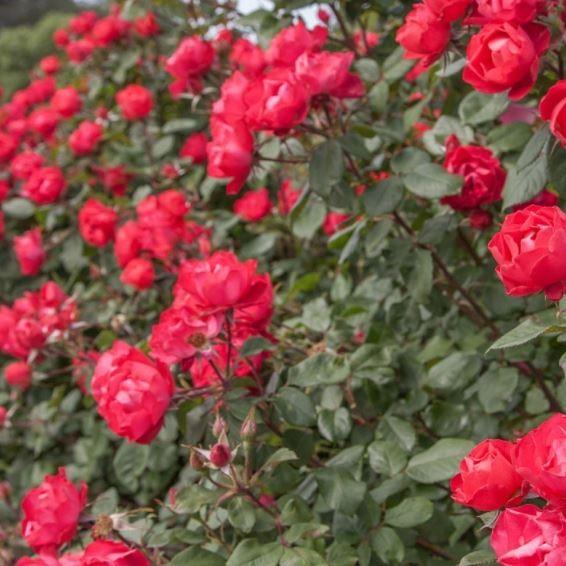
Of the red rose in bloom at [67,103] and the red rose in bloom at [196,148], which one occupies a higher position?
the red rose in bloom at [67,103]

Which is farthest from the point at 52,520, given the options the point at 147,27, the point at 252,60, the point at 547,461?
the point at 147,27

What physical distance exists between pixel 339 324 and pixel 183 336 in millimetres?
459

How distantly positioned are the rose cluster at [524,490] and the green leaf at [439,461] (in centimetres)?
43

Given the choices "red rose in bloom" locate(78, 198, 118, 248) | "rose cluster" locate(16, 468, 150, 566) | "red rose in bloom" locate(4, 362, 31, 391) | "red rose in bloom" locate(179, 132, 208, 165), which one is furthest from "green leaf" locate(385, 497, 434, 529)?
"red rose in bloom" locate(179, 132, 208, 165)

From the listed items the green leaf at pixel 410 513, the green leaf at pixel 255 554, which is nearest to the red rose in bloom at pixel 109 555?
the green leaf at pixel 255 554

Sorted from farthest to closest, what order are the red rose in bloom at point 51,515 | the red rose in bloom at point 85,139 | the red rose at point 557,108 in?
1. the red rose in bloom at point 85,139
2. the red rose in bloom at point 51,515
3. the red rose at point 557,108

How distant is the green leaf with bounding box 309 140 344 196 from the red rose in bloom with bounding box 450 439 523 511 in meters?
0.65

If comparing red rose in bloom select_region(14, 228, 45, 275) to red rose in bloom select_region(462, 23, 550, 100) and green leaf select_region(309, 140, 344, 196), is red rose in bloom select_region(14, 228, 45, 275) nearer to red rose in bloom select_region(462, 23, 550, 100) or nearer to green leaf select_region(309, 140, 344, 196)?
green leaf select_region(309, 140, 344, 196)

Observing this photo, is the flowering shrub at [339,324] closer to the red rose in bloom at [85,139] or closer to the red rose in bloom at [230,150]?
the red rose in bloom at [230,150]

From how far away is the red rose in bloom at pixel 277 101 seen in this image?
1.28 meters

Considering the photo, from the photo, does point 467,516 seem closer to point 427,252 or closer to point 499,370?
point 499,370

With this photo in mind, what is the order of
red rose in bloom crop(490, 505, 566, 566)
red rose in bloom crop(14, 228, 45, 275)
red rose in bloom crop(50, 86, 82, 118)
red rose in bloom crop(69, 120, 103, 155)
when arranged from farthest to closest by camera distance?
red rose in bloom crop(50, 86, 82, 118) < red rose in bloom crop(69, 120, 103, 155) < red rose in bloom crop(14, 228, 45, 275) < red rose in bloom crop(490, 505, 566, 566)

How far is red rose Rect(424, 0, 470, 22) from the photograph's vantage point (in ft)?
3.71

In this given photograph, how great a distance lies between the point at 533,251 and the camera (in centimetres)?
87
